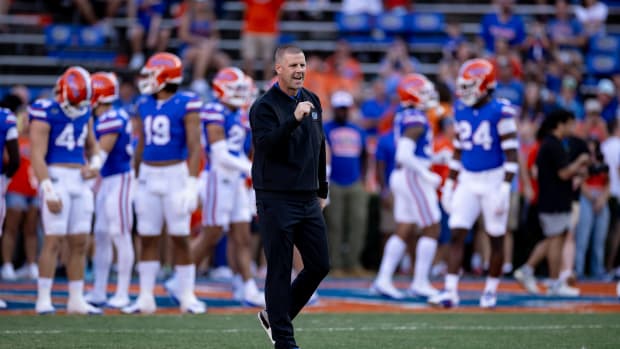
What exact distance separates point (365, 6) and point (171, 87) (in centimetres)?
1045

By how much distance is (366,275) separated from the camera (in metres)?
15.6

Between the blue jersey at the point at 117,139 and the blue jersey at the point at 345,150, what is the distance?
4.38m

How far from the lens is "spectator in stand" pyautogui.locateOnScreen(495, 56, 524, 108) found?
17812 millimetres

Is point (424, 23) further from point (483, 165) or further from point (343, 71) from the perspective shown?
point (483, 165)

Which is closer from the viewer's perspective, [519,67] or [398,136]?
[398,136]

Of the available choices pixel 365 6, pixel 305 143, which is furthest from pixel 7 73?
pixel 305 143

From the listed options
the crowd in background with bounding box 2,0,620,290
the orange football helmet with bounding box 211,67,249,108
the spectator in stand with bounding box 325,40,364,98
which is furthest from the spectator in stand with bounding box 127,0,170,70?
the orange football helmet with bounding box 211,67,249,108

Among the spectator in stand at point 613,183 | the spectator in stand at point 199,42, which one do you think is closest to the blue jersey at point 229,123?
the spectator in stand at point 199,42

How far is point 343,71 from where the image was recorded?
1825 centimetres

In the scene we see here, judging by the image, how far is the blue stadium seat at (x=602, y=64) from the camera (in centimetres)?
2020

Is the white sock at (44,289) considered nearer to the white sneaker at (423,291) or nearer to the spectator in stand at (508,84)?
the white sneaker at (423,291)

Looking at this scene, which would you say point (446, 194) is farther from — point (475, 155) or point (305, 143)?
point (305, 143)

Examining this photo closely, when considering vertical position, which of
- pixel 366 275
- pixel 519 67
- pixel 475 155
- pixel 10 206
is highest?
pixel 519 67

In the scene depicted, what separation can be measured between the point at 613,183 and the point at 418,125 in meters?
5.24
